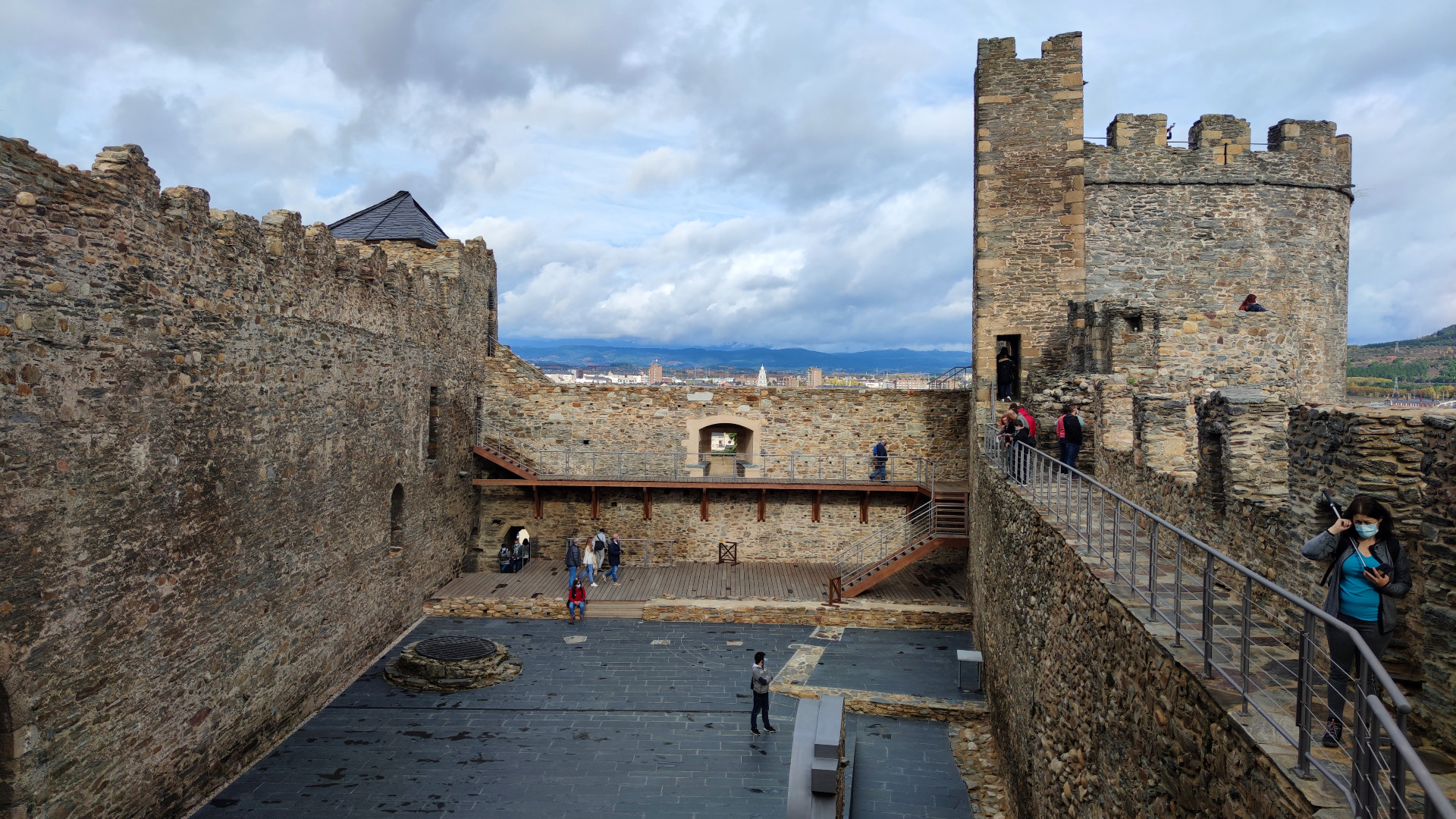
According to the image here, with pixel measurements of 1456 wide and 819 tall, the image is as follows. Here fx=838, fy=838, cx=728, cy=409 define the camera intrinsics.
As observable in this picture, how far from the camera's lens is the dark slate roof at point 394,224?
16.9 metres

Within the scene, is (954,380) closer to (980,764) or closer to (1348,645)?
(980,764)

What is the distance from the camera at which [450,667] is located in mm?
11422

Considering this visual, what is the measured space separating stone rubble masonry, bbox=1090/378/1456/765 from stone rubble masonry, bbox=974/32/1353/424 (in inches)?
Answer: 237

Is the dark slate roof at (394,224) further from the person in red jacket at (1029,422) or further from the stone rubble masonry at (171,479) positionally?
the person in red jacket at (1029,422)

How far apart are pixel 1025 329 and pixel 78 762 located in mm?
13746

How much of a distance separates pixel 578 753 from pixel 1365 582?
26.6 feet

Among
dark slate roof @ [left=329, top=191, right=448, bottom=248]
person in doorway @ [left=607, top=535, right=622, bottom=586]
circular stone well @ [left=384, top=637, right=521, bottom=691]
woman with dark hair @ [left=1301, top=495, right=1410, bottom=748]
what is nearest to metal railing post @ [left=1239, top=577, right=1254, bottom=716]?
woman with dark hair @ [left=1301, top=495, right=1410, bottom=748]

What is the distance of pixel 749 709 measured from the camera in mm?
10766

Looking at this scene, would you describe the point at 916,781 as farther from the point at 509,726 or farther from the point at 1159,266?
the point at 1159,266

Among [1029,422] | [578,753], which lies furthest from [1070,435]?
[578,753]

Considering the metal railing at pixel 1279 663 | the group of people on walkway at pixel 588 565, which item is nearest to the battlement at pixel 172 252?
the group of people on walkway at pixel 588 565

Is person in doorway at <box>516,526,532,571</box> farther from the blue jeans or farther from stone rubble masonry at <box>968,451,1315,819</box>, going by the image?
the blue jeans

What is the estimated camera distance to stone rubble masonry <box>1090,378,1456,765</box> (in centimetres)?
365

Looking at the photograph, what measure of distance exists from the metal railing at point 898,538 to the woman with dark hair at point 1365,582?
11.4 metres
